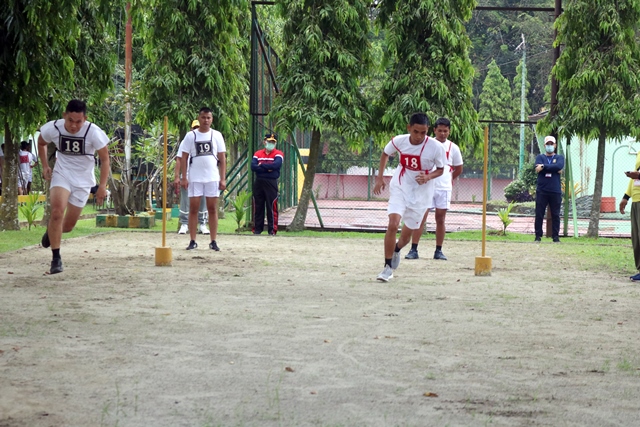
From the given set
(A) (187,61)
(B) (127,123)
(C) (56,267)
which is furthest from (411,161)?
(B) (127,123)

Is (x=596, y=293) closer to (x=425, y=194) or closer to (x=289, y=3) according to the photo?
(x=425, y=194)

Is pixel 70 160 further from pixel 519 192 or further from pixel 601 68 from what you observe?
pixel 519 192

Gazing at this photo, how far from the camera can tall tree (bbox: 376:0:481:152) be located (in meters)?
18.3

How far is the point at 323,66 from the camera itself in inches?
728

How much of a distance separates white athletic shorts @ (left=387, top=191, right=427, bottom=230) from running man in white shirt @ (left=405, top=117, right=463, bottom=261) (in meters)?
2.01

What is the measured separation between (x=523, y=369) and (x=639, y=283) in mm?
5462

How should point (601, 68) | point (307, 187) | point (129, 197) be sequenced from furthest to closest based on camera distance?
1. point (129, 197)
2. point (307, 187)
3. point (601, 68)

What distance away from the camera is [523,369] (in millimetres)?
5734

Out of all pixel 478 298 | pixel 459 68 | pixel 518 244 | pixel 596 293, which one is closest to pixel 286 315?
pixel 478 298

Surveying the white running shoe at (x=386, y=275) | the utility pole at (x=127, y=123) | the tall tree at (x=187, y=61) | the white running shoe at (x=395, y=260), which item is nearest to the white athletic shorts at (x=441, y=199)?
the white running shoe at (x=395, y=260)

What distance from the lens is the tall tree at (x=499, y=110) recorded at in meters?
58.1

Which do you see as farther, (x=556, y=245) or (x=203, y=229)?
(x=203, y=229)

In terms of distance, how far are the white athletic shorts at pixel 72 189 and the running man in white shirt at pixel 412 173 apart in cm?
305

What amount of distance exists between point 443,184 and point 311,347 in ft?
24.7
